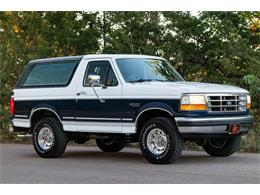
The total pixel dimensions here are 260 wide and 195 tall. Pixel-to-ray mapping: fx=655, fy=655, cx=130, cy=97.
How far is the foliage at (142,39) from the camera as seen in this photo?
20875 mm

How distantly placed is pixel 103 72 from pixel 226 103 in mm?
2660

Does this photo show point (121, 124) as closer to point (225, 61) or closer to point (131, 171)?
point (131, 171)

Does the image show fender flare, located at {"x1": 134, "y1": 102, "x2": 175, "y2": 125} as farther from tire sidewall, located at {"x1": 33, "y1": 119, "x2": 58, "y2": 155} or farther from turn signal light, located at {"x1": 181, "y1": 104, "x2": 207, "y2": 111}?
tire sidewall, located at {"x1": 33, "y1": 119, "x2": 58, "y2": 155}

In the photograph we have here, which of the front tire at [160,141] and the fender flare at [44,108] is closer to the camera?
the front tire at [160,141]

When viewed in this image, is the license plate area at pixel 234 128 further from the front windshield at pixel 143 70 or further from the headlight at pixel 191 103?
the front windshield at pixel 143 70

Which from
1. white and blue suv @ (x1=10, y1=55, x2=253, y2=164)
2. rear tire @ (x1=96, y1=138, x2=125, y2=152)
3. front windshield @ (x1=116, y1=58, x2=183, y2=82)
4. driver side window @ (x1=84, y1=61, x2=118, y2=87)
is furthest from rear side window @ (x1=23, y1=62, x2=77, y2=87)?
rear tire @ (x1=96, y1=138, x2=125, y2=152)

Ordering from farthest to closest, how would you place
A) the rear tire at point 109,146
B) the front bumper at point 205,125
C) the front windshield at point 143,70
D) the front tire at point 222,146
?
1. the rear tire at point 109,146
2. the front tire at point 222,146
3. the front windshield at point 143,70
4. the front bumper at point 205,125

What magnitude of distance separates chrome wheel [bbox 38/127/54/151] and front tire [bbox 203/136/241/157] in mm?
3370

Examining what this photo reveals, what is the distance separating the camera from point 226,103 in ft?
41.2

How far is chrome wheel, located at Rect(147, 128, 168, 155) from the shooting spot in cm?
1233

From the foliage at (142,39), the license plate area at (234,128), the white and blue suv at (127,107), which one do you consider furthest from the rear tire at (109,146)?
the foliage at (142,39)

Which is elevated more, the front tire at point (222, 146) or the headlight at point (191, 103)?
the headlight at point (191, 103)

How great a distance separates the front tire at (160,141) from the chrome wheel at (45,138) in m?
2.62

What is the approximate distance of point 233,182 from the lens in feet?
33.2
